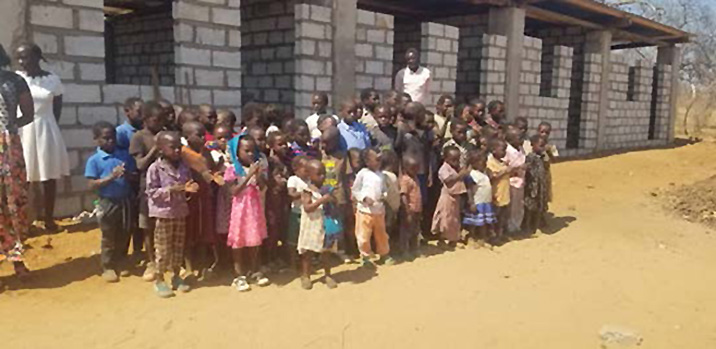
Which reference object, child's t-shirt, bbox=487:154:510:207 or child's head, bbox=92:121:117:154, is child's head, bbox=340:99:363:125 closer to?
child's t-shirt, bbox=487:154:510:207

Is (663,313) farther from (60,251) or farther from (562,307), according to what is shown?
(60,251)

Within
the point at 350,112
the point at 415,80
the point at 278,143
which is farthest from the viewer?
the point at 415,80

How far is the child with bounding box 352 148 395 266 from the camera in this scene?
15.0 feet

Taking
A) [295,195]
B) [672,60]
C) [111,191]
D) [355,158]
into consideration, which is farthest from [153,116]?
[672,60]

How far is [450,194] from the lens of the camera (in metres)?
5.27

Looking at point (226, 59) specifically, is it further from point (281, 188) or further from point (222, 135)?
point (281, 188)

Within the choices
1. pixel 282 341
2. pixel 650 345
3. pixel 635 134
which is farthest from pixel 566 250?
pixel 635 134

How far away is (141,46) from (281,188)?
5.81 meters

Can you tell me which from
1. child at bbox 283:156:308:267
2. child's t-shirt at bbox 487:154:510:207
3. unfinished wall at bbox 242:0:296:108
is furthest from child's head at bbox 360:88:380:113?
unfinished wall at bbox 242:0:296:108

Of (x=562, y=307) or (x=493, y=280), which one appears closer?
(x=562, y=307)

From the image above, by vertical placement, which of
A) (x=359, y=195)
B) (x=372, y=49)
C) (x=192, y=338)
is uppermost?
(x=372, y=49)

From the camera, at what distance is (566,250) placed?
216 inches

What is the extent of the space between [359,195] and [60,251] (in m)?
2.53

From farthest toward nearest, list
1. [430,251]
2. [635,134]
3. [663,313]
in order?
[635,134] → [430,251] → [663,313]
